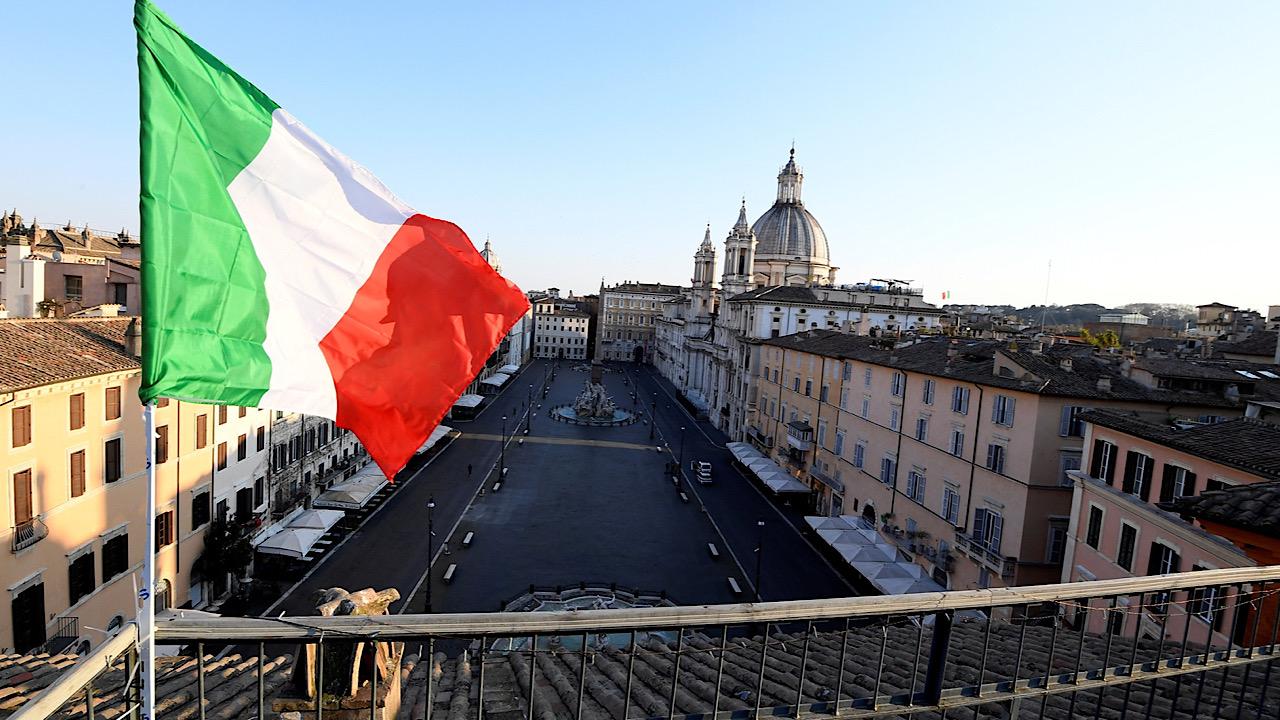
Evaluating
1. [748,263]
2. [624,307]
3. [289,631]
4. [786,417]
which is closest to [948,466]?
[786,417]

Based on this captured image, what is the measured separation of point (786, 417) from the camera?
175 ft

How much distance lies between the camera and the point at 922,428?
35.0 m

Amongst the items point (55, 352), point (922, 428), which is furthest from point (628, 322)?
point (55, 352)

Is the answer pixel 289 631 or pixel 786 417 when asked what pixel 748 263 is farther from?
pixel 289 631

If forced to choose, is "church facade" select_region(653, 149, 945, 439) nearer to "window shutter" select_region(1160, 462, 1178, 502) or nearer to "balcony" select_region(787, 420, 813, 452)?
"balcony" select_region(787, 420, 813, 452)

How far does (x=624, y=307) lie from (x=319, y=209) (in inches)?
5650

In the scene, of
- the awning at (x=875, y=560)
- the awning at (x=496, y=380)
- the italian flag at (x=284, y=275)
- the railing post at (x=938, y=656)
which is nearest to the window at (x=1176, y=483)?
the awning at (x=875, y=560)

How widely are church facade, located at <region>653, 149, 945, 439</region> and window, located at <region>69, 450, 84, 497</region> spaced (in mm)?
45135

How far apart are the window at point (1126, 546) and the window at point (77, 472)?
28937 mm

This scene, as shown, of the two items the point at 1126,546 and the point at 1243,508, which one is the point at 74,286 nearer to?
the point at 1126,546

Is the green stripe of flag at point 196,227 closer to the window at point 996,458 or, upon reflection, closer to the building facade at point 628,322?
the window at point 996,458

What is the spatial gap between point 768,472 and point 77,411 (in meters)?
37.5

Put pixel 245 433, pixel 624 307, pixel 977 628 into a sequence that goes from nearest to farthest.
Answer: pixel 977 628 → pixel 245 433 → pixel 624 307

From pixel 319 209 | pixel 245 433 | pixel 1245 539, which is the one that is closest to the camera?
pixel 319 209
